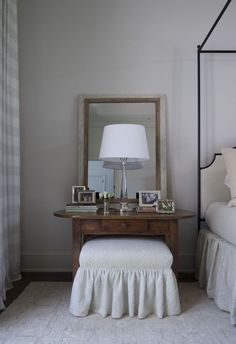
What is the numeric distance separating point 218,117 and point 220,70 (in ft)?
1.49

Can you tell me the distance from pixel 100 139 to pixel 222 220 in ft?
4.28

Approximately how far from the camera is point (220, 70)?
9.50 feet

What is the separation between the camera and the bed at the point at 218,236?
1.99 meters

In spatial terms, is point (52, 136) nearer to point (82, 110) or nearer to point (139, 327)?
point (82, 110)

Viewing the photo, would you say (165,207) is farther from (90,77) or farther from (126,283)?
(90,77)

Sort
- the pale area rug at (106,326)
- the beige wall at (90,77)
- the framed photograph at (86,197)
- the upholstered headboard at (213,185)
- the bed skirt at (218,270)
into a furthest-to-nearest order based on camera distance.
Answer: the beige wall at (90,77) < the upholstered headboard at (213,185) < the framed photograph at (86,197) < the bed skirt at (218,270) < the pale area rug at (106,326)

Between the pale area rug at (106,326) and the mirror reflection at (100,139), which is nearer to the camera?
the pale area rug at (106,326)

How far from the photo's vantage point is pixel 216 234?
2.36m

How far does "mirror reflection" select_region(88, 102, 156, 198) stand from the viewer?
280 centimetres

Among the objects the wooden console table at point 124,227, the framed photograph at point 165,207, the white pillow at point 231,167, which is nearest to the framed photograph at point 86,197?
the wooden console table at point 124,227

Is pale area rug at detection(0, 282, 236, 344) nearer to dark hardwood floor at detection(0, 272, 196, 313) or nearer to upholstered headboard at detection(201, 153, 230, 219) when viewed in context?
dark hardwood floor at detection(0, 272, 196, 313)

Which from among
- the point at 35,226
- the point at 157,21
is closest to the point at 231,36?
the point at 157,21

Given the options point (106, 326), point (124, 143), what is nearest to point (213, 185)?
point (124, 143)

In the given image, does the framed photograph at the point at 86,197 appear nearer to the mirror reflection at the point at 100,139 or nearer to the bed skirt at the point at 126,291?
the mirror reflection at the point at 100,139
